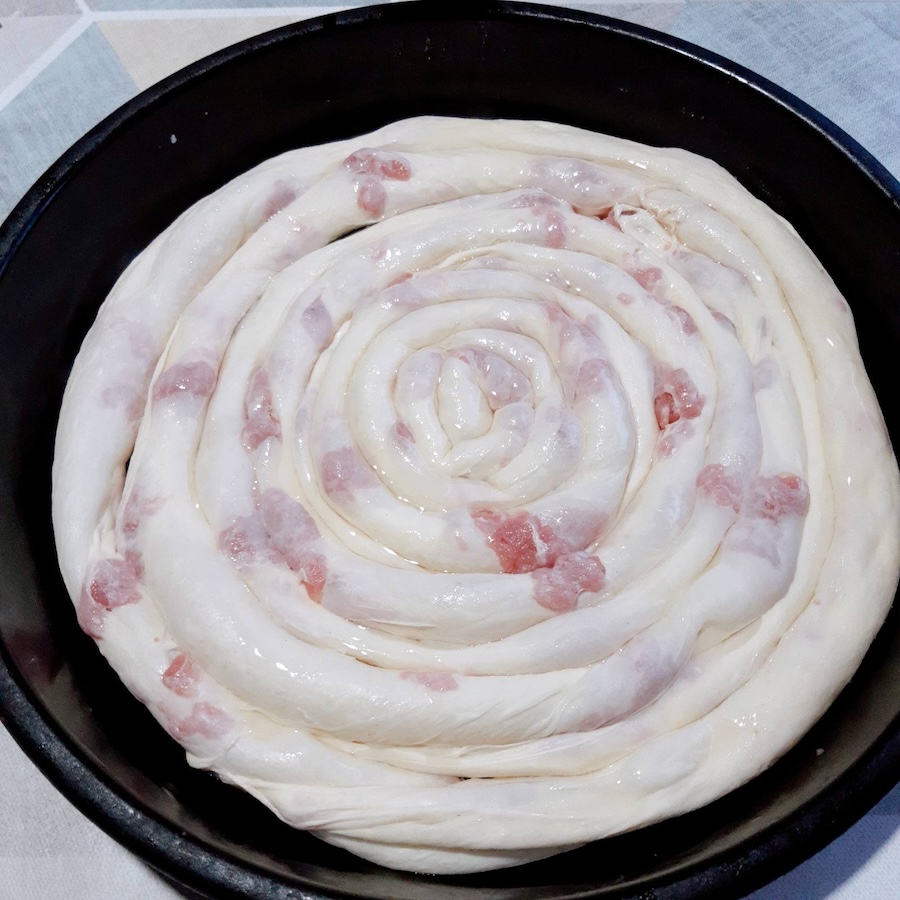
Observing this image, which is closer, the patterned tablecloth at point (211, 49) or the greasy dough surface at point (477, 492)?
the greasy dough surface at point (477, 492)

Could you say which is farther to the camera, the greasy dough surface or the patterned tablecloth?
the patterned tablecloth

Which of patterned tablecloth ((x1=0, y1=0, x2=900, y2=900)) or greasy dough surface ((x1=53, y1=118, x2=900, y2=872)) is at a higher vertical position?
patterned tablecloth ((x1=0, y1=0, x2=900, y2=900))

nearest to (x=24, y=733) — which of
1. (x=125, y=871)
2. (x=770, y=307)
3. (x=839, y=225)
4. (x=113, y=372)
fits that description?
(x=125, y=871)

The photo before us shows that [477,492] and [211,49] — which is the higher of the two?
[211,49]

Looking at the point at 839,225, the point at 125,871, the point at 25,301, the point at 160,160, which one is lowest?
the point at 125,871

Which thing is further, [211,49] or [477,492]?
[211,49]

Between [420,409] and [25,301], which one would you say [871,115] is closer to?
[420,409]

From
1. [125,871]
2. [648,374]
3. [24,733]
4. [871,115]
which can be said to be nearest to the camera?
[24,733]

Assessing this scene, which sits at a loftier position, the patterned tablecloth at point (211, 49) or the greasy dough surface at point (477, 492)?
the patterned tablecloth at point (211, 49)
